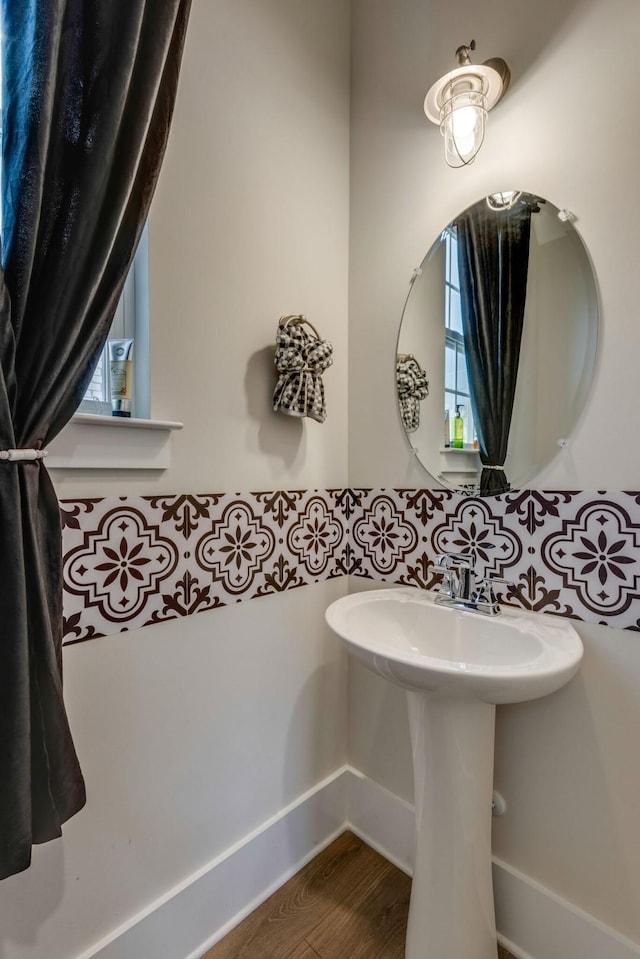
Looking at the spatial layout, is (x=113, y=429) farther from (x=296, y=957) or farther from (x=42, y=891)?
(x=296, y=957)

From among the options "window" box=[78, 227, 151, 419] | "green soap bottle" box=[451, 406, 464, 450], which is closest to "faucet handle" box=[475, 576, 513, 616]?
"green soap bottle" box=[451, 406, 464, 450]

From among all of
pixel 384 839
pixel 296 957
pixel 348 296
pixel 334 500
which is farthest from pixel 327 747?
pixel 348 296

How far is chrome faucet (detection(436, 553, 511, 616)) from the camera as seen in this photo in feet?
3.55

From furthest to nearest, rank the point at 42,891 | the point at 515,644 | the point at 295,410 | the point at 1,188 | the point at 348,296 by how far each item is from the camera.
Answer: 1. the point at 348,296
2. the point at 295,410
3. the point at 515,644
4. the point at 42,891
5. the point at 1,188

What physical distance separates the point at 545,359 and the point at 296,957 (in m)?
1.58

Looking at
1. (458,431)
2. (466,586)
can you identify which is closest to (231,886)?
(466,586)

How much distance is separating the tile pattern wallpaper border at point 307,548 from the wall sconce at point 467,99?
2.89ft

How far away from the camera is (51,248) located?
28.7 inches

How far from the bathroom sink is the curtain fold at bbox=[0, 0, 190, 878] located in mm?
572

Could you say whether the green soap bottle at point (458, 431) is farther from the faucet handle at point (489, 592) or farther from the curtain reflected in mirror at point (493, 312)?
the faucet handle at point (489, 592)

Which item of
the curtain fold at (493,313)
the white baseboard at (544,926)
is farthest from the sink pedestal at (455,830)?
the curtain fold at (493,313)

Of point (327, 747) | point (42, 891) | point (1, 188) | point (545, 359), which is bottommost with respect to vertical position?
point (327, 747)

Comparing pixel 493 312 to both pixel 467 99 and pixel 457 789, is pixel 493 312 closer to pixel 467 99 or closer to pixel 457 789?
pixel 467 99

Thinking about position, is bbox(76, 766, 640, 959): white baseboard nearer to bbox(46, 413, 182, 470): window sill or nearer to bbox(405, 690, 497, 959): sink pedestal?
bbox(405, 690, 497, 959): sink pedestal
